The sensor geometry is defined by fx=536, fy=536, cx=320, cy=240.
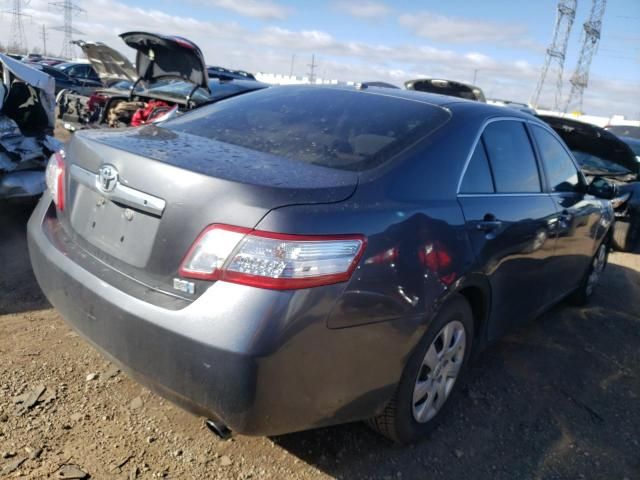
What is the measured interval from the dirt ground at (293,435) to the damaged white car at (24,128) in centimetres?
135

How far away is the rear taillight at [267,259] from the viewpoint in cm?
171

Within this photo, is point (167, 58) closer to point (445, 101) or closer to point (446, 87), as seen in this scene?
point (446, 87)

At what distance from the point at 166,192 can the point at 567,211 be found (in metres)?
2.72

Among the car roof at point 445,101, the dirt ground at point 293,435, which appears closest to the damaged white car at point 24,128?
the dirt ground at point 293,435

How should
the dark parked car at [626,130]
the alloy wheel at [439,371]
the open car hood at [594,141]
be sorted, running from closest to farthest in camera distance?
1. the alloy wheel at [439,371]
2. the open car hood at [594,141]
3. the dark parked car at [626,130]

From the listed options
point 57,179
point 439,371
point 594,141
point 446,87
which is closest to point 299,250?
point 439,371

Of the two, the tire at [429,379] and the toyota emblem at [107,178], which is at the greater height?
the toyota emblem at [107,178]

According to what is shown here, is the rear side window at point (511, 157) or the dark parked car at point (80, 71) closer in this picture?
the rear side window at point (511, 157)

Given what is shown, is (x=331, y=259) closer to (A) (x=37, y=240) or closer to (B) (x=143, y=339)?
(B) (x=143, y=339)

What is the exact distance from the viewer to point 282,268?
1.71 meters

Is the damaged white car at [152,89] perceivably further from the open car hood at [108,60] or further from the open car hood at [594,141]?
the open car hood at [594,141]

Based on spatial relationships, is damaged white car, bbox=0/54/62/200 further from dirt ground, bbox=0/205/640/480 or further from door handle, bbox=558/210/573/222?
door handle, bbox=558/210/573/222

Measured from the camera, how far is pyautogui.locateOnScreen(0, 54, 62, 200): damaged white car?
4590 millimetres

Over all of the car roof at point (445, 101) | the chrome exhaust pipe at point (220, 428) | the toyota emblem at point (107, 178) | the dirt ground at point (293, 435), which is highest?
the car roof at point (445, 101)
